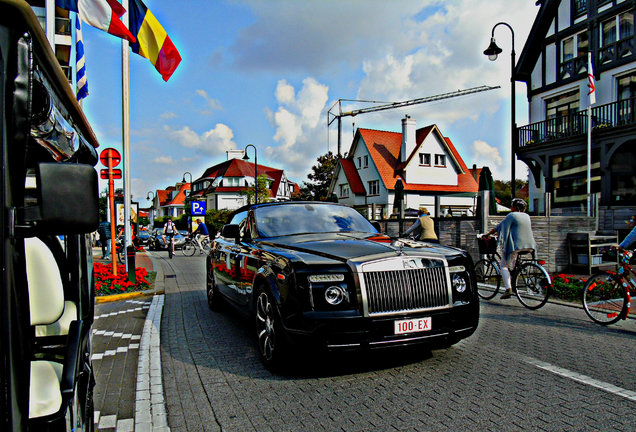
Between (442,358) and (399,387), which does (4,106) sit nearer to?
(399,387)

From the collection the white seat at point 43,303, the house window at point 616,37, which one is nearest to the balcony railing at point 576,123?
the house window at point 616,37

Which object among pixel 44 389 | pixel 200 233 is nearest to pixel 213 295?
pixel 44 389

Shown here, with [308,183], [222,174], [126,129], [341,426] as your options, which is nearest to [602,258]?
[341,426]

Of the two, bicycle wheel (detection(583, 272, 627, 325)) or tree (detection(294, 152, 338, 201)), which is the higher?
tree (detection(294, 152, 338, 201))

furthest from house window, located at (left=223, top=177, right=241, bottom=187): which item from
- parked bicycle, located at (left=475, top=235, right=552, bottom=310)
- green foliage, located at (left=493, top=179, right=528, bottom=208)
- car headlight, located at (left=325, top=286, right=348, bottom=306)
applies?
car headlight, located at (left=325, top=286, right=348, bottom=306)

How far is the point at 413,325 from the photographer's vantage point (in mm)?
4449

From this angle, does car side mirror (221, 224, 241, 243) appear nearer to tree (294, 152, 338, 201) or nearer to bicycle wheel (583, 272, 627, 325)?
bicycle wheel (583, 272, 627, 325)

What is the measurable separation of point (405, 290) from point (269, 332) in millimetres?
1460

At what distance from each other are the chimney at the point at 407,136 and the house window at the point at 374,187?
339cm

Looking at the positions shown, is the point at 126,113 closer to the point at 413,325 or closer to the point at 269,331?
the point at 269,331

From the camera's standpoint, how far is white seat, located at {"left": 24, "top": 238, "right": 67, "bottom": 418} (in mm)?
1895

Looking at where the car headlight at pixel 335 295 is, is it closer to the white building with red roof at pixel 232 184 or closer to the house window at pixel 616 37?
the house window at pixel 616 37

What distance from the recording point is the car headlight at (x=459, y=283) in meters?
4.82

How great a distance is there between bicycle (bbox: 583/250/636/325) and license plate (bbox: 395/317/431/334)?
3.73m
